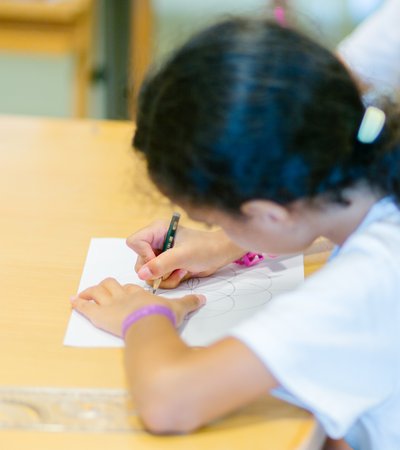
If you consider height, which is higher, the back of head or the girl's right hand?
the back of head

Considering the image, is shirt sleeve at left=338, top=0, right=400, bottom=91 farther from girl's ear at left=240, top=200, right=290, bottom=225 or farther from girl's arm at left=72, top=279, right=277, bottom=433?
girl's arm at left=72, top=279, right=277, bottom=433

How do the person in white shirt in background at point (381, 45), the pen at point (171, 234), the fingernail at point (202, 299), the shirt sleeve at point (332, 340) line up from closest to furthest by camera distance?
the shirt sleeve at point (332, 340)
the fingernail at point (202, 299)
the pen at point (171, 234)
the person in white shirt in background at point (381, 45)

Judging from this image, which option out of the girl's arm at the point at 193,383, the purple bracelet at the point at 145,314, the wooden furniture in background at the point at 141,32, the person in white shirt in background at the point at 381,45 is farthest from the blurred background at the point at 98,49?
the girl's arm at the point at 193,383

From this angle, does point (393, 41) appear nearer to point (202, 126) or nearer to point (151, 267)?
point (151, 267)

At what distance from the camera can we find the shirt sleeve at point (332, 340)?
2.44ft

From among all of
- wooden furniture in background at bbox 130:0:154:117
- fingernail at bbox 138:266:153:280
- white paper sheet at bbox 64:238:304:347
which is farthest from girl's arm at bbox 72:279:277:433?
wooden furniture in background at bbox 130:0:154:117

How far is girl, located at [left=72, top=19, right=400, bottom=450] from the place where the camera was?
29.5 inches

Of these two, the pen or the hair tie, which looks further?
the pen

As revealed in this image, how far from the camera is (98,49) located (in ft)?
10.6

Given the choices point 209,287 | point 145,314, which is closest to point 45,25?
point 209,287

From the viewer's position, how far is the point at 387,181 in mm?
864

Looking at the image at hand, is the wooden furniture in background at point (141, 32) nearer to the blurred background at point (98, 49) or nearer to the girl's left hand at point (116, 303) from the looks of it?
the blurred background at point (98, 49)

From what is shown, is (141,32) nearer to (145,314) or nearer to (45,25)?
(45,25)

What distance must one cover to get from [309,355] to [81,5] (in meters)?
2.15
